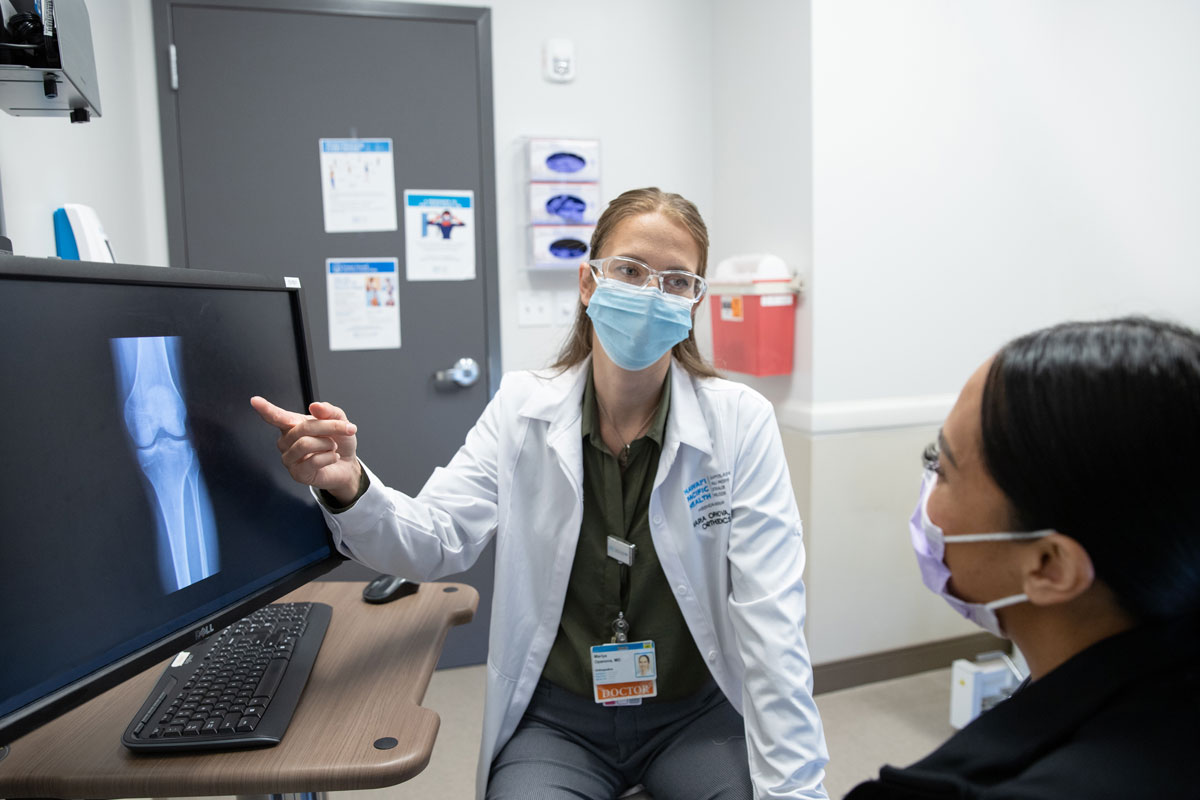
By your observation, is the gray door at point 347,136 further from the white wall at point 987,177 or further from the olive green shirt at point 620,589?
the olive green shirt at point 620,589

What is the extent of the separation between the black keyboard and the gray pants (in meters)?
0.36

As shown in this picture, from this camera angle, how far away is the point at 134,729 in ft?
2.80

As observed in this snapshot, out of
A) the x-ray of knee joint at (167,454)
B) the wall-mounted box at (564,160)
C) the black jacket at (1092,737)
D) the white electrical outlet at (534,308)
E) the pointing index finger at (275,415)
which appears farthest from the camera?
the white electrical outlet at (534,308)

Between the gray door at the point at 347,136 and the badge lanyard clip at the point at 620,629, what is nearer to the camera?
the badge lanyard clip at the point at 620,629

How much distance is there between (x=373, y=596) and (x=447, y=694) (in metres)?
1.43

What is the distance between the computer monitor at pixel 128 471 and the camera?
68 centimetres

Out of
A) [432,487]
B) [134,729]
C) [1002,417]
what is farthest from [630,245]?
[134,729]

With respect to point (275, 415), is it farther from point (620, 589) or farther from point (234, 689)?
point (620, 589)

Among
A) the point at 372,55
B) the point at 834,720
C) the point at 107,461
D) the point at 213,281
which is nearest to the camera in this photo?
the point at 107,461

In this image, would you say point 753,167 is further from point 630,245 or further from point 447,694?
point 447,694

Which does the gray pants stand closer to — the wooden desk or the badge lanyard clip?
the badge lanyard clip

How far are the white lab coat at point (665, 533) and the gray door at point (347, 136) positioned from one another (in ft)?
4.29

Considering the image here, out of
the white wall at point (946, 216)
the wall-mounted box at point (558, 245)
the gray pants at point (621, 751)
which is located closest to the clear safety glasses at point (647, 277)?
the gray pants at point (621, 751)

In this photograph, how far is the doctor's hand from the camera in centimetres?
98
